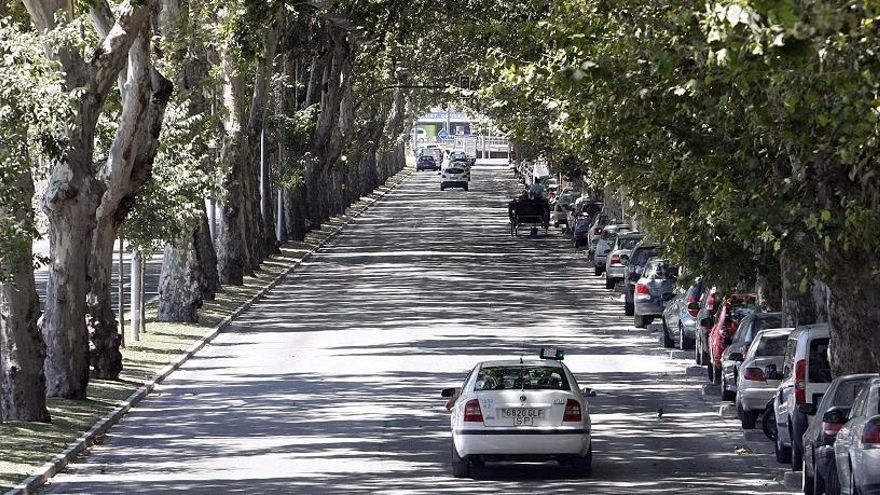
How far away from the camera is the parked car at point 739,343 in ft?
92.6

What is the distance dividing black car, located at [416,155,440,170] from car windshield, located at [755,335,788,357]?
475 ft

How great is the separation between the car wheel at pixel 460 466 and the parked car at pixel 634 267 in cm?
2109

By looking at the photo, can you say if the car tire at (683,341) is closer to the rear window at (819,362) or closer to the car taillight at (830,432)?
the rear window at (819,362)

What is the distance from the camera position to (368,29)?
33.2 meters

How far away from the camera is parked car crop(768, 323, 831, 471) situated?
72.1ft

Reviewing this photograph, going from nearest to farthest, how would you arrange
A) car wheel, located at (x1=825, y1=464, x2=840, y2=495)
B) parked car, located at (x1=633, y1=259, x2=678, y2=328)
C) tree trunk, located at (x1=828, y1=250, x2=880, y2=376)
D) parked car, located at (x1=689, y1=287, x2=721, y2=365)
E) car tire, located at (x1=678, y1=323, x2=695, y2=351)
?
1. car wheel, located at (x1=825, y1=464, x2=840, y2=495)
2. tree trunk, located at (x1=828, y1=250, x2=880, y2=376)
3. parked car, located at (x1=689, y1=287, x2=721, y2=365)
4. car tire, located at (x1=678, y1=323, x2=695, y2=351)
5. parked car, located at (x1=633, y1=259, x2=678, y2=328)

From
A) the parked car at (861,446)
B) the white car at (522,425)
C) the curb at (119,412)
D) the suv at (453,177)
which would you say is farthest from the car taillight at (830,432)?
the suv at (453,177)

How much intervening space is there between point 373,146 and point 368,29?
7030 cm

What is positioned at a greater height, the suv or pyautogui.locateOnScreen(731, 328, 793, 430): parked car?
the suv

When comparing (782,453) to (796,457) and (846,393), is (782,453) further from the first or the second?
(846,393)

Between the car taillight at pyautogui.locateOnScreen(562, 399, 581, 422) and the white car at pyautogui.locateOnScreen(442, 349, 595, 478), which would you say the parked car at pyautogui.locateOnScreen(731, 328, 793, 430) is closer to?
the white car at pyautogui.locateOnScreen(442, 349, 595, 478)

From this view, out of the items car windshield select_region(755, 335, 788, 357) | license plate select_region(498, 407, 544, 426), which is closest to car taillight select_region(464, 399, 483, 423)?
Answer: license plate select_region(498, 407, 544, 426)

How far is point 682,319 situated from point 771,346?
10892 mm

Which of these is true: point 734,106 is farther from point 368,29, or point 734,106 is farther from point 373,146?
point 373,146
